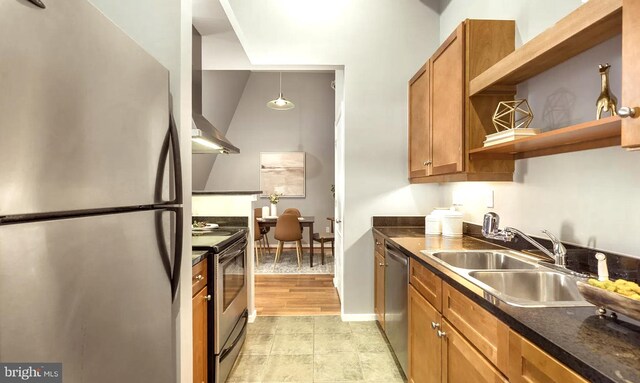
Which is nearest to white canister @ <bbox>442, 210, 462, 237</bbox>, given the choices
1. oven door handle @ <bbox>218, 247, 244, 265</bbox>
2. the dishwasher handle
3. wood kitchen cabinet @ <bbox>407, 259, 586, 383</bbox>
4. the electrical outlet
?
the electrical outlet

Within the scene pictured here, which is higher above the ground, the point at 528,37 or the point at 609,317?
the point at 528,37

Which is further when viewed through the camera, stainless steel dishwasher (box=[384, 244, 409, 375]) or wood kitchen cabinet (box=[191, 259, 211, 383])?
stainless steel dishwasher (box=[384, 244, 409, 375])

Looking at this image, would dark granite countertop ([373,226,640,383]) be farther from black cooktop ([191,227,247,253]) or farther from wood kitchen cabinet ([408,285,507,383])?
black cooktop ([191,227,247,253])

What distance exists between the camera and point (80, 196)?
71 cm

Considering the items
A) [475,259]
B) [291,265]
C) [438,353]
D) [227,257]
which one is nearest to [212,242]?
[227,257]

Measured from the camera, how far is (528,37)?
1768 millimetres

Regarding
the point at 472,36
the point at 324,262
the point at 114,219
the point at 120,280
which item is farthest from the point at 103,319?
the point at 324,262

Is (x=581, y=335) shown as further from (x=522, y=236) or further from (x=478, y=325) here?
(x=522, y=236)

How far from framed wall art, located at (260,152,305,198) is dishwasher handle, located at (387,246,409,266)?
4.49 meters

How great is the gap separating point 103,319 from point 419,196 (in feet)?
8.97

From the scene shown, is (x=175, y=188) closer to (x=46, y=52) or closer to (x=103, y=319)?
(x=103, y=319)

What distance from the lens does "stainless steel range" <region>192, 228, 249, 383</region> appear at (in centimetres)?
183

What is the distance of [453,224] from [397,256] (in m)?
0.61

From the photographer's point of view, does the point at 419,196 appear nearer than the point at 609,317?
No
